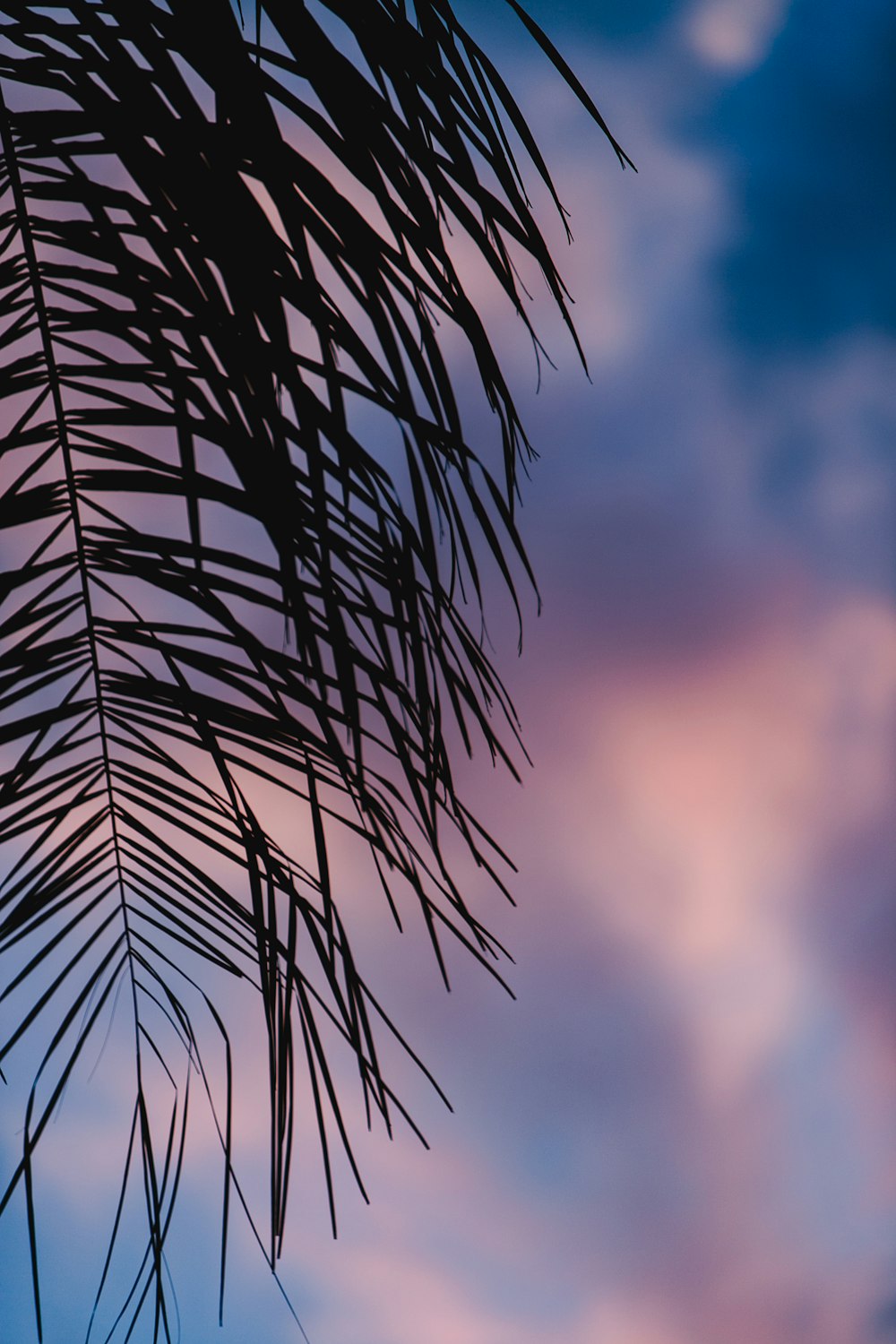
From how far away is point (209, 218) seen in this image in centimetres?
40

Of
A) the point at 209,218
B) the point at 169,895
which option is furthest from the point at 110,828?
the point at 209,218

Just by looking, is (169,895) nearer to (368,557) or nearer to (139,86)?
(368,557)

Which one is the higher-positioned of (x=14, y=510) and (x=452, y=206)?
(x=452, y=206)

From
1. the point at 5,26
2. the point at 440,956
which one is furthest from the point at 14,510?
the point at 440,956

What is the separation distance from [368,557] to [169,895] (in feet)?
0.94

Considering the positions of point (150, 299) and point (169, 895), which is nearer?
point (150, 299)

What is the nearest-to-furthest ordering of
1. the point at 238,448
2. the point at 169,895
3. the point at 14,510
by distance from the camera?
the point at 238,448 < the point at 14,510 < the point at 169,895

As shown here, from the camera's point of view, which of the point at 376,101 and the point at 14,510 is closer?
the point at 376,101

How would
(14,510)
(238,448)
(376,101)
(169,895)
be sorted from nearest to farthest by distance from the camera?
(238,448), (376,101), (14,510), (169,895)

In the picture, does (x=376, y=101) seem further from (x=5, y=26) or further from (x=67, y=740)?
(x=67, y=740)

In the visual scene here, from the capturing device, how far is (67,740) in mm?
700

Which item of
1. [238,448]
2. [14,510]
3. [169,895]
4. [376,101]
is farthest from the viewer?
[169,895]

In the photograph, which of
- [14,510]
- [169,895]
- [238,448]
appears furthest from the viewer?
[169,895]

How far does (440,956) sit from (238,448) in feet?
1.05
